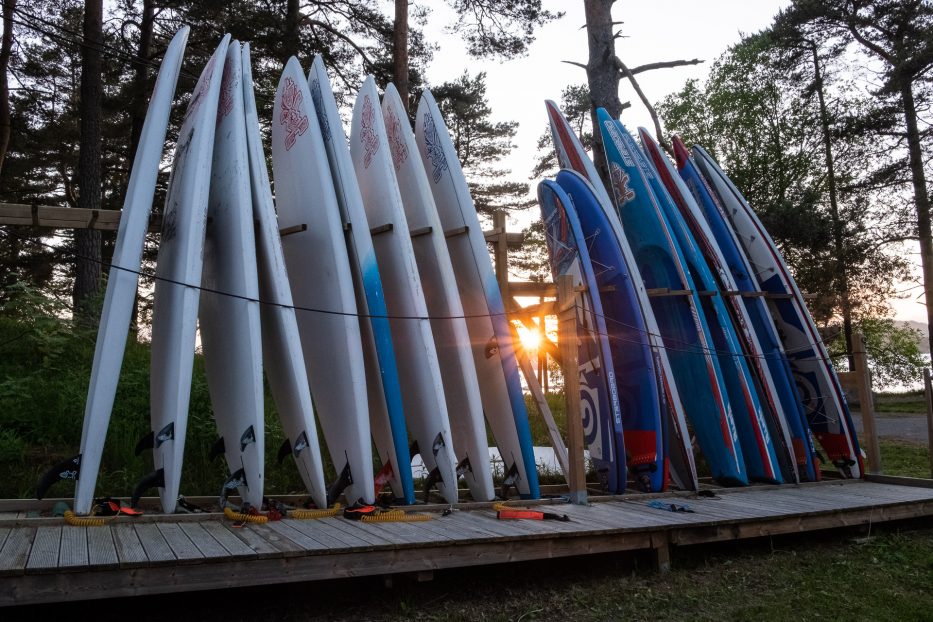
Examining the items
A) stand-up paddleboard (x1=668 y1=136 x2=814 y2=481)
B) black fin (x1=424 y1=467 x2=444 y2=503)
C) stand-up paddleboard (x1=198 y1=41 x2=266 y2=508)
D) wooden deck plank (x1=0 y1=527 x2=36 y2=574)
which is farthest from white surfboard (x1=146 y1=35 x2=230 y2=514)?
stand-up paddleboard (x1=668 y1=136 x2=814 y2=481)

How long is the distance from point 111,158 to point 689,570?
1542 centimetres

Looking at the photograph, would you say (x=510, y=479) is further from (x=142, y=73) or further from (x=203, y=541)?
(x=142, y=73)

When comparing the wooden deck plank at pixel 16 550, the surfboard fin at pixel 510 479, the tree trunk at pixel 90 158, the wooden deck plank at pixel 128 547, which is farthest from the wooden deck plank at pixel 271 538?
the tree trunk at pixel 90 158

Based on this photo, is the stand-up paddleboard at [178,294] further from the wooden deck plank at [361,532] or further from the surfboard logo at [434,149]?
the surfboard logo at [434,149]

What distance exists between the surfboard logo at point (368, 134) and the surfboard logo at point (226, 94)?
983mm

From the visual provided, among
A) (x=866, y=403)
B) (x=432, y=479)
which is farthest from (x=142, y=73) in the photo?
(x=866, y=403)

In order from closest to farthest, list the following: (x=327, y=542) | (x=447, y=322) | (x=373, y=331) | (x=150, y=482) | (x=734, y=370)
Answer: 1. (x=327, y=542)
2. (x=150, y=482)
3. (x=373, y=331)
4. (x=447, y=322)
5. (x=734, y=370)

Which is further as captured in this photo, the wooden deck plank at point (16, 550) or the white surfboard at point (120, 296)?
the white surfboard at point (120, 296)

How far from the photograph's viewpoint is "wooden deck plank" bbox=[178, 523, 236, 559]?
300 centimetres

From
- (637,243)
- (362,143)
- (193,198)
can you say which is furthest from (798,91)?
(193,198)

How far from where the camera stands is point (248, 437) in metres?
4.08

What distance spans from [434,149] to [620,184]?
5.82ft

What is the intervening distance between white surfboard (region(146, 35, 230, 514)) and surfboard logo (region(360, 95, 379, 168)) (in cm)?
106

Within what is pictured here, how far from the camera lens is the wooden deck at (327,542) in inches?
109
